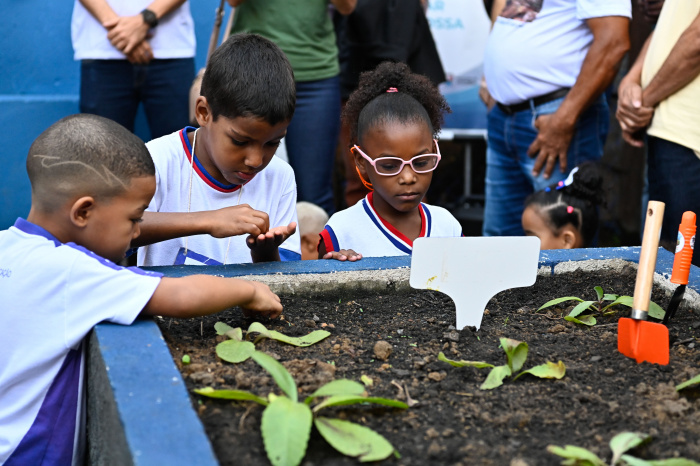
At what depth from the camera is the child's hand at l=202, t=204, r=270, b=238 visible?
7.18 feet

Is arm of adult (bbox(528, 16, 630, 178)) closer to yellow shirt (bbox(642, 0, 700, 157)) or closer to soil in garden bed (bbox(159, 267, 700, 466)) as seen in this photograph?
yellow shirt (bbox(642, 0, 700, 157))

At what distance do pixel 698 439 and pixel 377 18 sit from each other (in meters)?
3.47

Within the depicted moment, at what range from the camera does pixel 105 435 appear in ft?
4.94

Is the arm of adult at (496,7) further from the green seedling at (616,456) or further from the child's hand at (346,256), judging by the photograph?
the green seedling at (616,456)

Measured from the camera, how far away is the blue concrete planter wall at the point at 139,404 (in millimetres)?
1223

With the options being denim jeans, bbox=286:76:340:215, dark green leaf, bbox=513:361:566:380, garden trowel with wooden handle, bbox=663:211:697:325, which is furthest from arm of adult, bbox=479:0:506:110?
dark green leaf, bbox=513:361:566:380

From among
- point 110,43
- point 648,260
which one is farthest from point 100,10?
point 648,260

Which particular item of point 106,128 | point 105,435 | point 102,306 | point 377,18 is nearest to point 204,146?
point 106,128

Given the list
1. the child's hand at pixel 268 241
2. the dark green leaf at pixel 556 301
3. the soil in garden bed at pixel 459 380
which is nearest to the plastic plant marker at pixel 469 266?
the soil in garden bed at pixel 459 380

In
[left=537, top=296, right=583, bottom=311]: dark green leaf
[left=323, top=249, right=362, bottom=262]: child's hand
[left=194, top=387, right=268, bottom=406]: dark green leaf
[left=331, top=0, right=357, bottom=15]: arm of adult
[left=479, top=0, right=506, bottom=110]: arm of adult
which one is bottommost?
[left=537, top=296, right=583, bottom=311]: dark green leaf

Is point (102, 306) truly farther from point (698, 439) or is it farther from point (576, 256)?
point (576, 256)

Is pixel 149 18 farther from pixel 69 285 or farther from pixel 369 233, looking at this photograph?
pixel 69 285

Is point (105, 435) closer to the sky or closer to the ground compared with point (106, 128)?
closer to the ground

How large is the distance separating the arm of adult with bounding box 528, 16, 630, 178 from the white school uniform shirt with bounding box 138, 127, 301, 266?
145 cm
